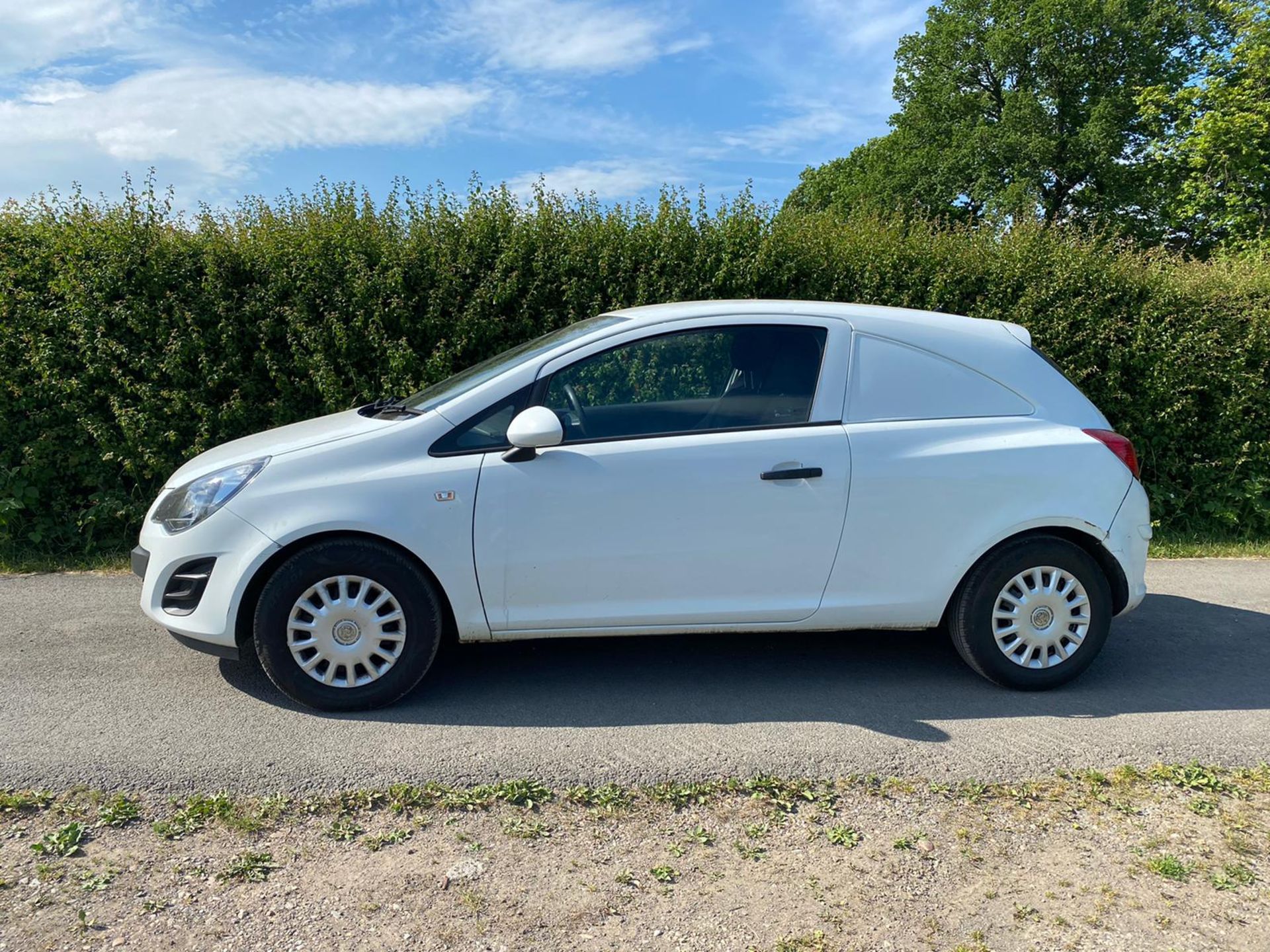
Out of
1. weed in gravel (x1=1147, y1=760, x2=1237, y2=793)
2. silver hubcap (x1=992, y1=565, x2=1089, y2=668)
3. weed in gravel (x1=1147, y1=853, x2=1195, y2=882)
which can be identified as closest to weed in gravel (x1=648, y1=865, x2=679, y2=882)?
weed in gravel (x1=1147, y1=853, x2=1195, y2=882)

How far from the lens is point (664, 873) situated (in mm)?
2988

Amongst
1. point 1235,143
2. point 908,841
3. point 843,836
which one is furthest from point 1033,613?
point 1235,143

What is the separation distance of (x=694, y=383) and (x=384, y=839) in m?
2.33

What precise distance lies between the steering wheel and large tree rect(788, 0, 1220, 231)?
81.5ft

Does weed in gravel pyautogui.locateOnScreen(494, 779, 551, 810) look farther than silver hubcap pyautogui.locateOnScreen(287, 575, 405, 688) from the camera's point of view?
A: No

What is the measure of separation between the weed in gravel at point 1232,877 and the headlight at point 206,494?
151 inches

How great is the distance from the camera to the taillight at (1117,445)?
4.54 metres

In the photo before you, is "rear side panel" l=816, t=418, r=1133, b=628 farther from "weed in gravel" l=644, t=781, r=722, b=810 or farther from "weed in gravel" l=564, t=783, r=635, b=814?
"weed in gravel" l=564, t=783, r=635, b=814

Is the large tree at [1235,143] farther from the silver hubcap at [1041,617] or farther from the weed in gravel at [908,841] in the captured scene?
the weed in gravel at [908,841]

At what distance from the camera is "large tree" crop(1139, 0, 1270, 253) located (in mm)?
16969

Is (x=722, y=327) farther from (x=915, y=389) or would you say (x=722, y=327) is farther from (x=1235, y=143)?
(x=1235, y=143)

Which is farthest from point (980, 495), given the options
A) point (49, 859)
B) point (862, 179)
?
point (862, 179)

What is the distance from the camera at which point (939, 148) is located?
107 feet

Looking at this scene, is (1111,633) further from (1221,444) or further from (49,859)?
(49,859)
